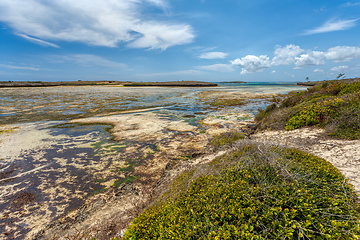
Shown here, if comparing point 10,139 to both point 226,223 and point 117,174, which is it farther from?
point 226,223

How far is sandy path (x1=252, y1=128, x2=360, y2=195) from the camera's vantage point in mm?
5764

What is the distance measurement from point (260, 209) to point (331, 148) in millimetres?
6998

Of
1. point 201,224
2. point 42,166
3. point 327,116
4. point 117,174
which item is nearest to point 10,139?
point 42,166

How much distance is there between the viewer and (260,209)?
355cm

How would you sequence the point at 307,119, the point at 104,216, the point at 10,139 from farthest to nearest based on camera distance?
the point at 10,139
the point at 307,119
the point at 104,216

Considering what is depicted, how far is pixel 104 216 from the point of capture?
5812mm

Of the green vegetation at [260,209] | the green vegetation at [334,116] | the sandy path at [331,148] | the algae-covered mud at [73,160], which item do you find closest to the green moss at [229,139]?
the algae-covered mud at [73,160]

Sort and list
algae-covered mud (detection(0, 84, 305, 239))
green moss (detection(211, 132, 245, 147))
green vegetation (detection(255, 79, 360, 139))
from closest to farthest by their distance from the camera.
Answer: algae-covered mud (detection(0, 84, 305, 239)) → green vegetation (detection(255, 79, 360, 139)) → green moss (detection(211, 132, 245, 147))

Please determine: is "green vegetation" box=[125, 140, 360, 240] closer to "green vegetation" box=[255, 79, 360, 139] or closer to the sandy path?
the sandy path

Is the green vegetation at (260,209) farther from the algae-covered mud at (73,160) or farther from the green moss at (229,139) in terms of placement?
the green moss at (229,139)

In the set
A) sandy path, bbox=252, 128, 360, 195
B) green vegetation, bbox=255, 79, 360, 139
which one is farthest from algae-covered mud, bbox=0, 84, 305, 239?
green vegetation, bbox=255, 79, 360, 139

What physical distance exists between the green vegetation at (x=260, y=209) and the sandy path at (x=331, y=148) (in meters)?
1.57

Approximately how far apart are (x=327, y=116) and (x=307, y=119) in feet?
3.48

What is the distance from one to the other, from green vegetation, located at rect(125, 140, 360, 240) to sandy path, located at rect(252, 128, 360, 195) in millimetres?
1573
